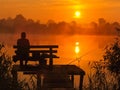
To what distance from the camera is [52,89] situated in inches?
766

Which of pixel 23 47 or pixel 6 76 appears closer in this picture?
pixel 6 76

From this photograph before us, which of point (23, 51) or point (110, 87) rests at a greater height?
point (23, 51)

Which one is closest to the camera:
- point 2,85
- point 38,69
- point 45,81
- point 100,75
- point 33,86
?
point 2,85

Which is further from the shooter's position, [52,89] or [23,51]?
[23,51]

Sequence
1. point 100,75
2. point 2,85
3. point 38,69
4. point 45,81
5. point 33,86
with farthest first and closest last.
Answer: point 38,69 → point 45,81 → point 100,75 → point 33,86 → point 2,85

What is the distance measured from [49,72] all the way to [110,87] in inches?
141

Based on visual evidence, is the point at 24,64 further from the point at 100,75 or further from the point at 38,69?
the point at 100,75

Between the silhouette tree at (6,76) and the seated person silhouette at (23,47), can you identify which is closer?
the silhouette tree at (6,76)

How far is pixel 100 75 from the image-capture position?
62.6 ft

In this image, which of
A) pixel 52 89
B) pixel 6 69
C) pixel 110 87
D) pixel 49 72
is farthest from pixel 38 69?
pixel 6 69

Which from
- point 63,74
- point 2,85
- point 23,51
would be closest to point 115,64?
point 63,74

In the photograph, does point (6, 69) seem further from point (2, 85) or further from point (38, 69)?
point (38, 69)

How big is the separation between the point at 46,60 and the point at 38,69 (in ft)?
2.10

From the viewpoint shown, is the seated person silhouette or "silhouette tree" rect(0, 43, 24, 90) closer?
"silhouette tree" rect(0, 43, 24, 90)
